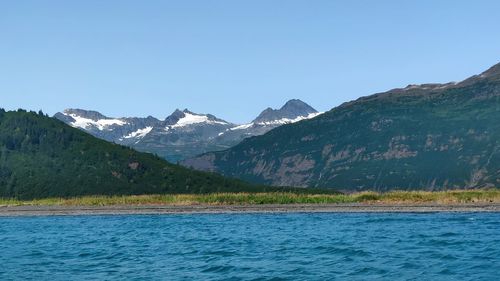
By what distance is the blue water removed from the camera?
3753 cm

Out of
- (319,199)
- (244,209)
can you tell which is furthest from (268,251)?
(319,199)

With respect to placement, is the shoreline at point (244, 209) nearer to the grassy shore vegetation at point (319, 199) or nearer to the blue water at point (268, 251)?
the grassy shore vegetation at point (319, 199)

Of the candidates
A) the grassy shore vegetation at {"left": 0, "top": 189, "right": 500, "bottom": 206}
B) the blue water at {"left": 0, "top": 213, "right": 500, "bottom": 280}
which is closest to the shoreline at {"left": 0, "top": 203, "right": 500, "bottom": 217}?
the grassy shore vegetation at {"left": 0, "top": 189, "right": 500, "bottom": 206}

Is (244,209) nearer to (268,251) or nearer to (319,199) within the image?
(319,199)

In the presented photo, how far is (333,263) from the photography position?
1609 inches

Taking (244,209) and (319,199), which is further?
(319,199)

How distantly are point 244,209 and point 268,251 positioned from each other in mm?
61948

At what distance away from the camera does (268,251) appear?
49062 millimetres

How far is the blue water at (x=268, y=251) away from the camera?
3753cm

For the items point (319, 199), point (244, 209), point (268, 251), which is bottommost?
point (268, 251)

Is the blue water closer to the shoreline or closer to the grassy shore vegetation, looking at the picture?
the shoreline

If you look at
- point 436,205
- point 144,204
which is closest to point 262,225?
point 436,205

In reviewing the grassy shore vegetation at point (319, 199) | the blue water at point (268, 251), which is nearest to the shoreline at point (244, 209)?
the grassy shore vegetation at point (319, 199)

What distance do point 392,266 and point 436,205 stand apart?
6441 cm
